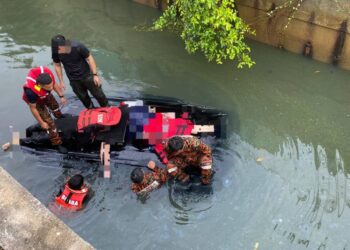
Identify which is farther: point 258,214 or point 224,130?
point 224,130

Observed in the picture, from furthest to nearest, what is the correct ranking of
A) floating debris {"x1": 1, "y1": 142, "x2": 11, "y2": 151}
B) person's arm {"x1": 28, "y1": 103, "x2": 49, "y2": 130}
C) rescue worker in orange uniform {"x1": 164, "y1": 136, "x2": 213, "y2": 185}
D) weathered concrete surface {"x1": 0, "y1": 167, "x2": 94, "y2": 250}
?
floating debris {"x1": 1, "y1": 142, "x2": 11, "y2": 151} < person's arm {"x1": 28, "y1": 103, "x2": 49, "y2": 130} < rescue worker in orange uniform {"x1": 164, "y1": 136, "x2": 213, "y2": 185} < weathered concrete surface {"x1": 0, "y1": 167, "x2": 94, "y2": 250}

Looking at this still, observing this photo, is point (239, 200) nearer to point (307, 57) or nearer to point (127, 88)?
point (127, 88)

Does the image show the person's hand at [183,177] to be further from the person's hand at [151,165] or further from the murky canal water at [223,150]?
the person's hand at [151,165]

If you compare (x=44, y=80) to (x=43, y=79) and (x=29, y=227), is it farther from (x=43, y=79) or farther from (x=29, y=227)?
(x=29, y=227)

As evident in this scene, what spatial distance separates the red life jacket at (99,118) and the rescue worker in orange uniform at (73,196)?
1085mm

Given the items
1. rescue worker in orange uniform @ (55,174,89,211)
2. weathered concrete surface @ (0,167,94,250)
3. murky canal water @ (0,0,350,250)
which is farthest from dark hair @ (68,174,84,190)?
weathered concrete surface @ (0,167,94,250)

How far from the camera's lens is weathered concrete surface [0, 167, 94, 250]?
3715 millimetres

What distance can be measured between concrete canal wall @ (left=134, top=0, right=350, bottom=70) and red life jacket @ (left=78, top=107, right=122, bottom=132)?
4.41 meters

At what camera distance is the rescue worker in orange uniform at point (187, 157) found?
5.37 meters

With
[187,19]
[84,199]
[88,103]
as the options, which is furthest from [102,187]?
[187,19]

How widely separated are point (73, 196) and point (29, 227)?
1.74m

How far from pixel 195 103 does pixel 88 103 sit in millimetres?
2197

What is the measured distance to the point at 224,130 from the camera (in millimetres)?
6980

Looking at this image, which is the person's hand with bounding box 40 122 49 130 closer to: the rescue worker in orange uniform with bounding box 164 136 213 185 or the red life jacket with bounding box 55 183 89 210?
the red life jacket with bounding box 55 183 89 210
